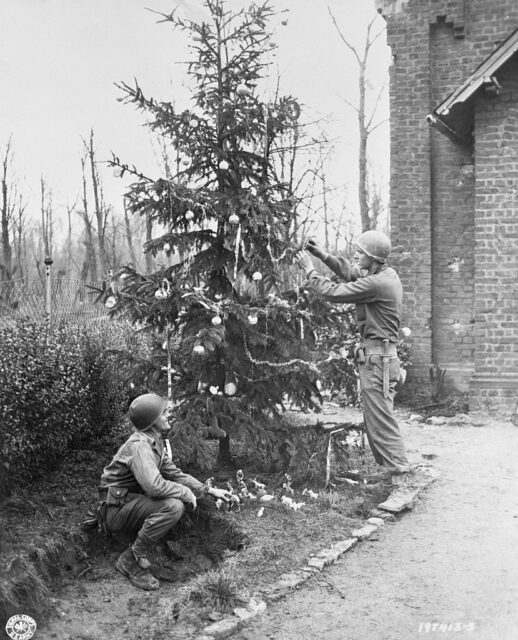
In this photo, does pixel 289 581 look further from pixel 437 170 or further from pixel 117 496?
pixel 437 170

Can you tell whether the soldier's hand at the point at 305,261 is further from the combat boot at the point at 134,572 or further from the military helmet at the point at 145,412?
the combat boot at the point at 134,572

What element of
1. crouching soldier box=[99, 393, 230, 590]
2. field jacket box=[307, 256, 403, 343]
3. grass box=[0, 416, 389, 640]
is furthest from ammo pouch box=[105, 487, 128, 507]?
field jacket box=[307, 256, 403, 343]

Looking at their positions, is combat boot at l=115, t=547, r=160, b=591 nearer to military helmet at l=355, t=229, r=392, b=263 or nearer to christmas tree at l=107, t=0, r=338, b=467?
christmas tree at l=107, t=0, r=338, b=467

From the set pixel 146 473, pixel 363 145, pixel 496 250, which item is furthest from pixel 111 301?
pixel 363 145

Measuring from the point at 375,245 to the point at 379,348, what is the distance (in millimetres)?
982

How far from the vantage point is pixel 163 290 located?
6426 mm

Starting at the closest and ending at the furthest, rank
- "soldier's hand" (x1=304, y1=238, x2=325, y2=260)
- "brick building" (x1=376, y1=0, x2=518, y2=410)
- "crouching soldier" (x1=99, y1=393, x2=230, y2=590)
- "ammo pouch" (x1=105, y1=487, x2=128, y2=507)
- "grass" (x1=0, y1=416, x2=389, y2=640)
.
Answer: "grass" (x1=0, y1=416, x2=389, y2=640), "crouching soldier" (x1=99, y1=393, x2=230, y2=590), "ammo pouch" (x1=105, y1=487, x2=128, y2=507), "soldier's hand" (x1=304, y1=238, x2=325, y2=260), "brick building" (x1=376, y1=0, x2=518, y2=410)

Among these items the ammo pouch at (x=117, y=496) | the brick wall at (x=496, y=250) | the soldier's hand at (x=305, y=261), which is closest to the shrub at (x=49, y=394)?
the ammo pouch at (x=117, y=496)

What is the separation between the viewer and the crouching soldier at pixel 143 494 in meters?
4.92

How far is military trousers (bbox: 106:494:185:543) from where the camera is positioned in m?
4.92

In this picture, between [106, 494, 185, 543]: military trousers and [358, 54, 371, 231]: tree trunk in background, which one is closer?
[106, 494, 185, 543]: military trousers

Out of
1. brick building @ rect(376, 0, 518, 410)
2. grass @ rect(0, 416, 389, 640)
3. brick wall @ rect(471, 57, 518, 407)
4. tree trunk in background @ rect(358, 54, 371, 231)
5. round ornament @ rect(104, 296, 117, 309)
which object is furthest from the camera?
tree trunk in background @ rect(358, 54, 371, 231)

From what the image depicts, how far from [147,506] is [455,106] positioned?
8484 millimetres

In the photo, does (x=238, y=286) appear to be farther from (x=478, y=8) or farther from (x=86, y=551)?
(x=478, y=8)
